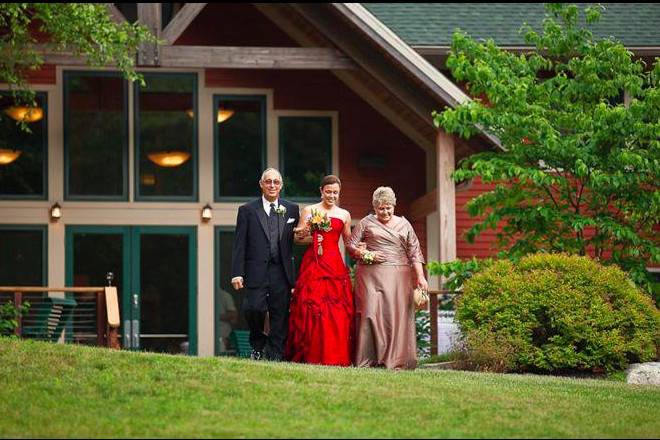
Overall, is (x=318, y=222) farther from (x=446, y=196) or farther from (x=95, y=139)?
(x=95, y=139)

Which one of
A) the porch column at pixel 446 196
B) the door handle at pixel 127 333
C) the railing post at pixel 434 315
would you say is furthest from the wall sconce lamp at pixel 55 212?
the railing post at pixel 434 315

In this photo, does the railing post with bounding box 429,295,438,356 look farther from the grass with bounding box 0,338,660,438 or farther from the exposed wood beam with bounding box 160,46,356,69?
the grass with bounding box 0,338,660,438

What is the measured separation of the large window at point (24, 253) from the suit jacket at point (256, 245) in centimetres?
755

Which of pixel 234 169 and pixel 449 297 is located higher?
pixel 234 169

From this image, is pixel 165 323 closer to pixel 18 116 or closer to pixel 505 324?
pixel 18 116

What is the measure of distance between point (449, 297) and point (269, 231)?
5.87 metres

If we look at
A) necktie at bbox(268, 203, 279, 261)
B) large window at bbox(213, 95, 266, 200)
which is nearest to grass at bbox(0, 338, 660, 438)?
necktie at bbox(268, 203, 279, 261)

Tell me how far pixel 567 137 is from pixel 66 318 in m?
7.11

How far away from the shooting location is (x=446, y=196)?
1952 cm

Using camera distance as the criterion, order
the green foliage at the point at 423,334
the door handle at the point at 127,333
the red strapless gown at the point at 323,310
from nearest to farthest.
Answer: the red strapless gown at the point at 323,310 → the green foliage at the point at 423,334 → the door handle at the point at 127,333

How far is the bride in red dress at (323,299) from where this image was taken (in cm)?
1408

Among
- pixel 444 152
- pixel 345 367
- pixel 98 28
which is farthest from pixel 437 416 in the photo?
pixel 444 152

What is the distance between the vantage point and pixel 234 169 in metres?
21.5

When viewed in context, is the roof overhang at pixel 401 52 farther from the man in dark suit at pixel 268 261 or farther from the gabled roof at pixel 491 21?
the man in dark suit at pixel 268 261
